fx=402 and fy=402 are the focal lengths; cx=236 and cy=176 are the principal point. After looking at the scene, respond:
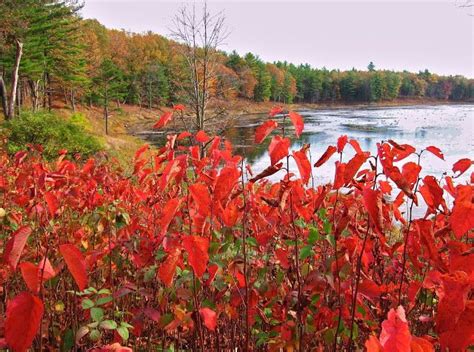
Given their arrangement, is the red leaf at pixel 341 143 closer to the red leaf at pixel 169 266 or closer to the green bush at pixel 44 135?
the red leaf at pixel 169 266

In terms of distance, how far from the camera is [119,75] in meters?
39.5

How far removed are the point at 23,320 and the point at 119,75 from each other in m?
41.5

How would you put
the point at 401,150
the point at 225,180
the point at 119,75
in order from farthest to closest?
the point at 119,75 < the point at 401,150 < the point at 225,180

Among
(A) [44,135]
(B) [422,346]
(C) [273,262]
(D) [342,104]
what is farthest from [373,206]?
(D) [342,104]

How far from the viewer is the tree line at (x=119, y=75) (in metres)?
18.8

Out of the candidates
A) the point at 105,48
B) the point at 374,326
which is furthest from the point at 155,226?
the point at 105,48

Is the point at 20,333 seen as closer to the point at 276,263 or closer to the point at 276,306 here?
the point at 276,306

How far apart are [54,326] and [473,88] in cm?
11727

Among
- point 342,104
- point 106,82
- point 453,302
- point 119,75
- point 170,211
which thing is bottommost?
point 453,302

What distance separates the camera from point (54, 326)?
192 centimetres

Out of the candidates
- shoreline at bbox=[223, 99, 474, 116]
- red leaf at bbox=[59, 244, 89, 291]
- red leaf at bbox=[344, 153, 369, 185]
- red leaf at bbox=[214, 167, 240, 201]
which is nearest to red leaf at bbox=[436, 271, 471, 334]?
red leaf at bbox=[344, 153, 369, 185]

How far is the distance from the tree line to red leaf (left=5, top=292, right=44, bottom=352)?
13.6 metres

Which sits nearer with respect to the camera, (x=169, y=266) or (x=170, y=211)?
(x=170, y=211)

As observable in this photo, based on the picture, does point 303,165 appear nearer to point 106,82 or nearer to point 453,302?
point 453,302
